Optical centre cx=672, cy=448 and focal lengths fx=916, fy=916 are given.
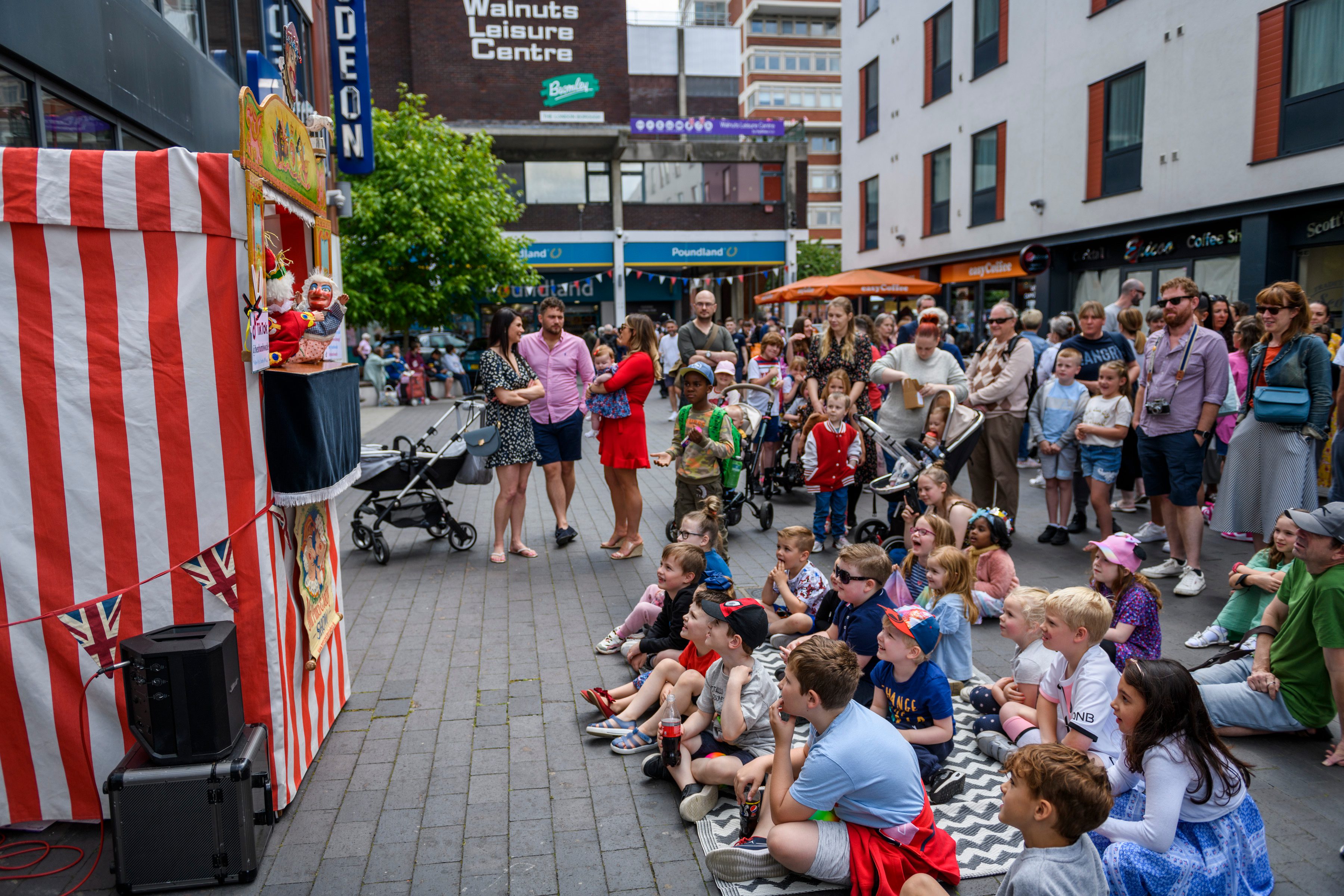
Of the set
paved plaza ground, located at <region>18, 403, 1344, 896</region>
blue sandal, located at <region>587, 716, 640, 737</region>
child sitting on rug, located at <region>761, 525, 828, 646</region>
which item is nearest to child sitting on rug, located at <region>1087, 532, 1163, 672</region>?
paved plaza ground, located at <region>18, 403, 1344, 896</region>

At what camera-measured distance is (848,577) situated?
4.70m

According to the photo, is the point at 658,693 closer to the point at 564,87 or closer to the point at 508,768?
the point at 508,768

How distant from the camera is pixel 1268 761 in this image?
4320mm

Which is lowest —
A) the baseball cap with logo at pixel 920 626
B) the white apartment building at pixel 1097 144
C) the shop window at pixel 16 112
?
the baseball cap with logo at pixel 920 626

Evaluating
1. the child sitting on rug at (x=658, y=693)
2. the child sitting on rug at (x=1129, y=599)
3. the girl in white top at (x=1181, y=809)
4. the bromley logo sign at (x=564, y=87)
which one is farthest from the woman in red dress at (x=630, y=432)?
the bromley logo sign at (x=564, y=87)

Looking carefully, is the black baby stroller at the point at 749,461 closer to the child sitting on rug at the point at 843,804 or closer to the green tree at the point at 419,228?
the child sitting on rug at the point at 843,804

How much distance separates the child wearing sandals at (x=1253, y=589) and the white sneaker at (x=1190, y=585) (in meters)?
1.22

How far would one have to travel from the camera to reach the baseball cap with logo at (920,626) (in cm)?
410

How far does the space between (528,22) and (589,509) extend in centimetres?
3178

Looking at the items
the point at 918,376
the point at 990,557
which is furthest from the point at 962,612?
the point at 918,376

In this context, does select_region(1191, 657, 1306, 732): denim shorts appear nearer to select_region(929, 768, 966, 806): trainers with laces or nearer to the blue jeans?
select_region(929, 768, 966, 806): trainers with laces

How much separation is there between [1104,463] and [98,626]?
23.7 ft

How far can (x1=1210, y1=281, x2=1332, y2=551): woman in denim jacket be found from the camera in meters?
6.39

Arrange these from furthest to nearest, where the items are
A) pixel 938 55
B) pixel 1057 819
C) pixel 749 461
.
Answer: pixel 938 55 < pixel 749 461 < pixel 1057 819
